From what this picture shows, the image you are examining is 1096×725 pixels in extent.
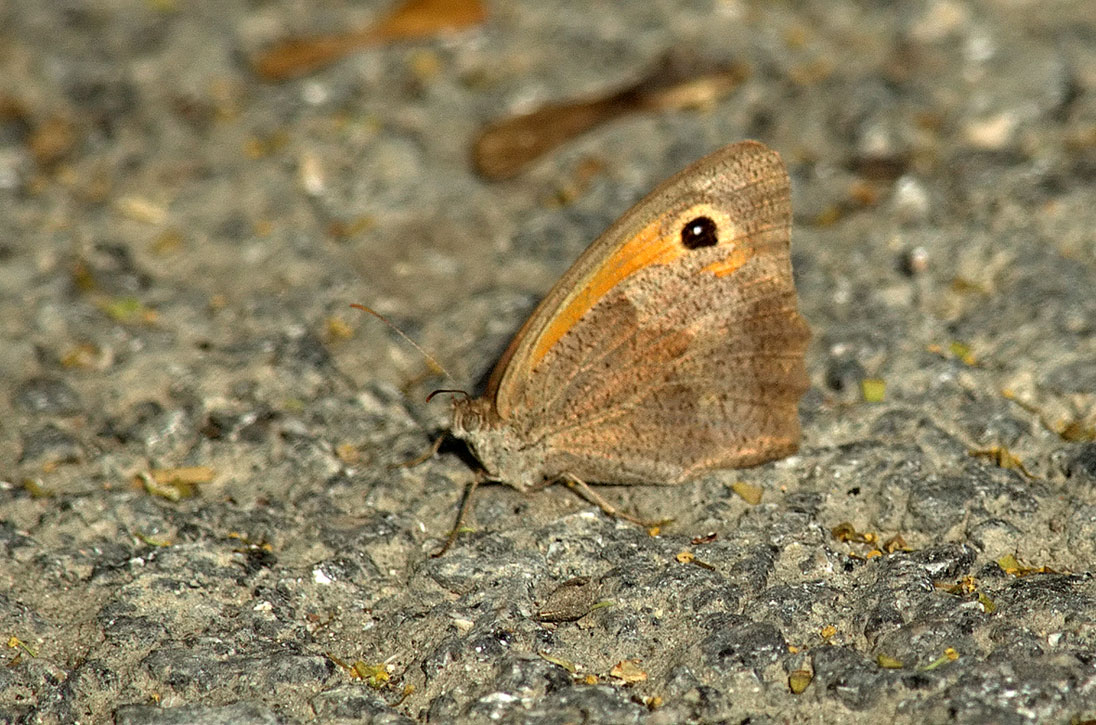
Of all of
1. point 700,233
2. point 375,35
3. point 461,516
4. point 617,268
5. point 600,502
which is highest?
point 700,233

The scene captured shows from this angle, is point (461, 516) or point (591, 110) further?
point (591, 110)

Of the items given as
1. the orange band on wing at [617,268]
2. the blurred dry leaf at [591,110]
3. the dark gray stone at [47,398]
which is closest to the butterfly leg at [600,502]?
the orange band on wing at [617,268]

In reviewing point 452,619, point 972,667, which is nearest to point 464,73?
point 452,619

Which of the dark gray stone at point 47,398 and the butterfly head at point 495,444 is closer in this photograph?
the butterfly head at point 495,444

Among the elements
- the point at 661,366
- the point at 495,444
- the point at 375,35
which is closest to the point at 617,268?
the point at 661,366

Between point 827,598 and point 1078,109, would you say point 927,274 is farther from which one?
point 827,598

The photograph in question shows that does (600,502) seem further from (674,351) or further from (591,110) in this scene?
(591,110)

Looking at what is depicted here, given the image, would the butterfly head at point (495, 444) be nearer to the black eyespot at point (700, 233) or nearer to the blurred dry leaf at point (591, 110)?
the black eyespot at point (700, 233)

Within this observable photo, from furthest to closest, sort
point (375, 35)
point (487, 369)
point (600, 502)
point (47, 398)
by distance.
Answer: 1. point (375, 35)
2. point (487, 369)
3. point (47, 398)
4. point (600, 502)

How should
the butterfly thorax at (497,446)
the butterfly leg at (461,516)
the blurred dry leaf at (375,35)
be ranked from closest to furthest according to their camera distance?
the butterfly leg at (461,516) → the butterfly thorax at (497,446) → the blurred dry leaf at (375,35)
